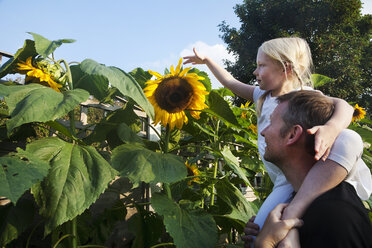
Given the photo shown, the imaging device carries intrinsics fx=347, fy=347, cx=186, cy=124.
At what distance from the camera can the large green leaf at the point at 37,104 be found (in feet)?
3.22

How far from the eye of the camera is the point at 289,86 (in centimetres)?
157

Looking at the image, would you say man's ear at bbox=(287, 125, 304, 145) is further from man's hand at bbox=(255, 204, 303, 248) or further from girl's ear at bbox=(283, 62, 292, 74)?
girl's ear at bbox=(283, 62, 292, 74)

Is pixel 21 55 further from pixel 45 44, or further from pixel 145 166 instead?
pixel 145 166

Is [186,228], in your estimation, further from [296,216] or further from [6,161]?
[6,161]

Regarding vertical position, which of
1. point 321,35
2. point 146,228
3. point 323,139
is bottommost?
point 146,228

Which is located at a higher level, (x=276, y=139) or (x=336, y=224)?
(x=276, y=139)

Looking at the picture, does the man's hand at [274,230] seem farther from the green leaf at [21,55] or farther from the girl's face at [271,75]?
the green leaf at [21,55]

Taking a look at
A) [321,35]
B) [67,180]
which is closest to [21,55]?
[67,180]

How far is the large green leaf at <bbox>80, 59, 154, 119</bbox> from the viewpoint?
3.55 ft

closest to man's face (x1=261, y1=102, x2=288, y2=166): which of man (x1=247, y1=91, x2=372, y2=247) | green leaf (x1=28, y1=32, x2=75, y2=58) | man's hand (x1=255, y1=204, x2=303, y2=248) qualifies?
man (x1=247, y1=91, x2=372, y2=247)

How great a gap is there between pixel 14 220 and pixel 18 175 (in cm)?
52

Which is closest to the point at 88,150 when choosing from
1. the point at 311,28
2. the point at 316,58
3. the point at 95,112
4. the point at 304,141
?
the point at 304,141

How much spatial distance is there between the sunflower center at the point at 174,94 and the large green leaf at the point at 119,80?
404 mm

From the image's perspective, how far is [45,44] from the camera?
1.16m
